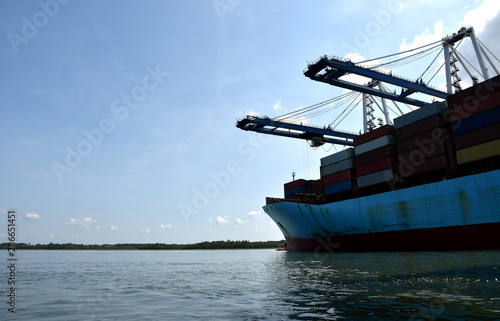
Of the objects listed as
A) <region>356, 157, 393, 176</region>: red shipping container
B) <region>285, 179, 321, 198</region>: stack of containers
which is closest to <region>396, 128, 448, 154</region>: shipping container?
<region>356, 157, 393, 176</region>: red shipping container

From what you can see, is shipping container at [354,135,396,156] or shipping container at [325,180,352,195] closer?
shipping container at [354,135,396,156]

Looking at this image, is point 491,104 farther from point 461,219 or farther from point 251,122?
point 251,122

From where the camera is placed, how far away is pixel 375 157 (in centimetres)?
4100

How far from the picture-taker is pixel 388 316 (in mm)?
8297

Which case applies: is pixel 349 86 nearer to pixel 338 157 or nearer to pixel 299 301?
pixel 338 157

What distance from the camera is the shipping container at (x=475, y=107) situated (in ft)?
97.0

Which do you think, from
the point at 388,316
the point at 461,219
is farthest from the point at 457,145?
the point at 388,316

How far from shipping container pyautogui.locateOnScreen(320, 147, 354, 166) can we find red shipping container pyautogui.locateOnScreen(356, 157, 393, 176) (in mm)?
3542

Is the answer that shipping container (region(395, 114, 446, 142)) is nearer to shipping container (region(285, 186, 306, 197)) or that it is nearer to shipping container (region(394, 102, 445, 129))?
shipping container (region(394, 102, 445, 129))

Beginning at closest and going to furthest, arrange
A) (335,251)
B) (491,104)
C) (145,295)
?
(145,295)
(491,104)
(335,251)

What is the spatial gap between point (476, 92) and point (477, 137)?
4731 millimetres

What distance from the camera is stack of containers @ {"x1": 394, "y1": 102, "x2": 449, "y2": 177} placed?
1334 inches

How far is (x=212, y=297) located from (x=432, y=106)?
33343mm

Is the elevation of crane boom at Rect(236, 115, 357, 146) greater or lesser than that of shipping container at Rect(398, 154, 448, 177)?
greater
